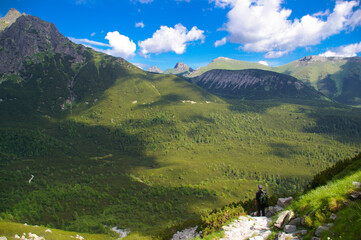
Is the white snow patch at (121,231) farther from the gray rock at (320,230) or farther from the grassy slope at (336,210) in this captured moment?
the gray rock at (320,230)

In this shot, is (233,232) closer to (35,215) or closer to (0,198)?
(35,215)

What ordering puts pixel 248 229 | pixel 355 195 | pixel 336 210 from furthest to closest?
pixel 248 229, pixel 336 210, pixel 355 195

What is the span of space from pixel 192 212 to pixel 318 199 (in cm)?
18735

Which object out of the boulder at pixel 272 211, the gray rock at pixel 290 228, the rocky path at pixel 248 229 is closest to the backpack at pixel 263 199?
the boulder at pixel 272 211

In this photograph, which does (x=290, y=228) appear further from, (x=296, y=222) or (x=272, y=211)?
(x=272, y=211)

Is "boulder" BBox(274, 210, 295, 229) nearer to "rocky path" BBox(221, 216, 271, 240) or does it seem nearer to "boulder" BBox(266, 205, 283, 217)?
"rocky path" BBox(221, 216, 271, 240)

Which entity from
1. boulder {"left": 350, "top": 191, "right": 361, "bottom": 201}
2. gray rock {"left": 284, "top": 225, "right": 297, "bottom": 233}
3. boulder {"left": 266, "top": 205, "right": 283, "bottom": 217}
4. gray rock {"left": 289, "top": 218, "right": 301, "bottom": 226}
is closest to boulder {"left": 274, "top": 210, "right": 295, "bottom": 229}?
gray rock {"left": 289, "top": 218, "right": 301, "bottom": 226}

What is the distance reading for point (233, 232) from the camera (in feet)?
68.1

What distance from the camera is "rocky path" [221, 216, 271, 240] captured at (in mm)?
18130

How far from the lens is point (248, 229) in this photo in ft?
68.0

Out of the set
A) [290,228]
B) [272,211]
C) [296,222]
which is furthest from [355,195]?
[272,211]

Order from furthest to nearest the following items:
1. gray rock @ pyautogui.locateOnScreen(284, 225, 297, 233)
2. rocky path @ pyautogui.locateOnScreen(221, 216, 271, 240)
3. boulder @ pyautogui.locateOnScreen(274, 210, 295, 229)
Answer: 1. rocky path @ pyautogui.locateOnScreen(221, 216, 271, 240)
2. boulder @ pyautogui.locateOnScreen(274, 210, 295, 229)
3. gray rock @ pyautogui.locateOnScreen(284, 225, 297, 233)

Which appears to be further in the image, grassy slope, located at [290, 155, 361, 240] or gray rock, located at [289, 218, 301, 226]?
gray rock, located at [289, 218, 301, 226]

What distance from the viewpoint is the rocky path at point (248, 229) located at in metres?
18.1
